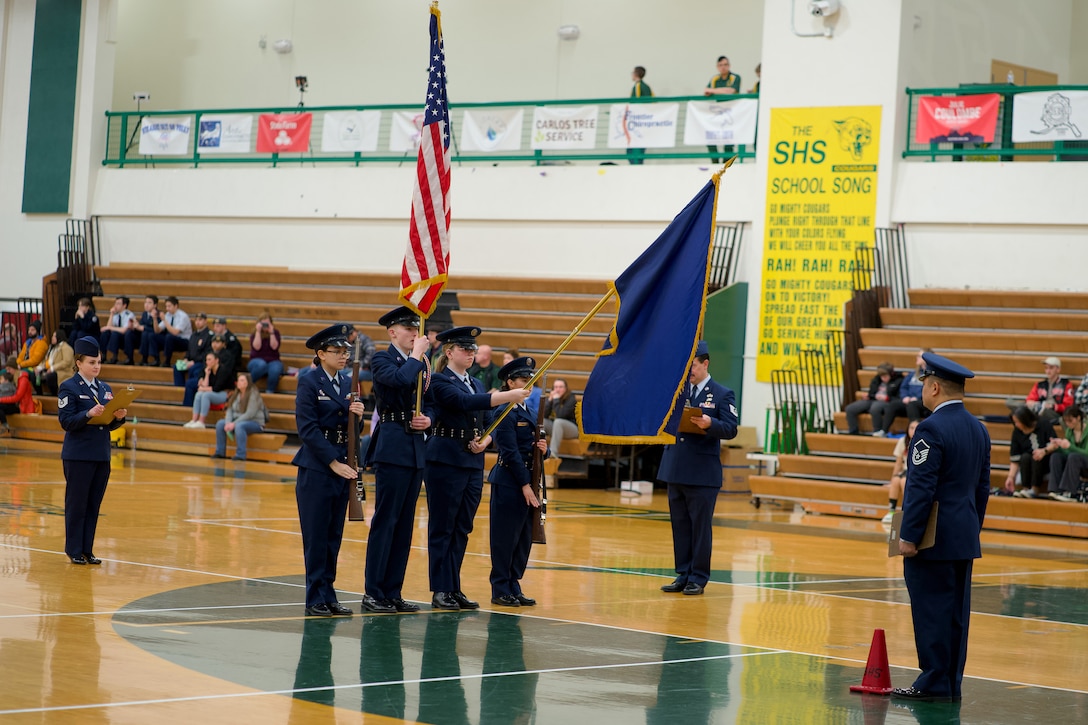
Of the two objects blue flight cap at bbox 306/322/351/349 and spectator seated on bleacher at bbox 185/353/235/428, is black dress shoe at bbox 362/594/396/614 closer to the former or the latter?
blue flight cap at bbox 306/322/351/349

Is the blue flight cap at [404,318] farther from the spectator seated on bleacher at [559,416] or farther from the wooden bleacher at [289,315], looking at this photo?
the wooden bleacher at [289,315]

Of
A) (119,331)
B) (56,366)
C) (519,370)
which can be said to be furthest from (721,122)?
(519,370)

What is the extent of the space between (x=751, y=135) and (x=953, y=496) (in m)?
14.8

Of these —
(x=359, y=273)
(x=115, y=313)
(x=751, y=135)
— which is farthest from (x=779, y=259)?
(x=115, y=313)

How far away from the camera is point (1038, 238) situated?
19469mm

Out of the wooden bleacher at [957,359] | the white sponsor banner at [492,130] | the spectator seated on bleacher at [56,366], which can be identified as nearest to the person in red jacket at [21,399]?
the spectator seated on bleacher at [56,366]

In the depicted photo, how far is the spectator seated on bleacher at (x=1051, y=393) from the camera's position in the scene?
55.3 ft

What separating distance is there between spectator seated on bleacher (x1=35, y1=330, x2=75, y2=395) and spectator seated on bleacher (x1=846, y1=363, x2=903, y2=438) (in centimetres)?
1239

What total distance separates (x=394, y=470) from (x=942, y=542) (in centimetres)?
336

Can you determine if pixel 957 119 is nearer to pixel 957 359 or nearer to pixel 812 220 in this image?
pixel 812 220

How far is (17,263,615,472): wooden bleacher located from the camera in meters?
21.6

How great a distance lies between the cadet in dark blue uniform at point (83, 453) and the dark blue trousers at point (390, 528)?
2613mm

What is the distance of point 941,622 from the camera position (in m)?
6.98

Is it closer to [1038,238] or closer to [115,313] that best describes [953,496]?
[1038,238]
